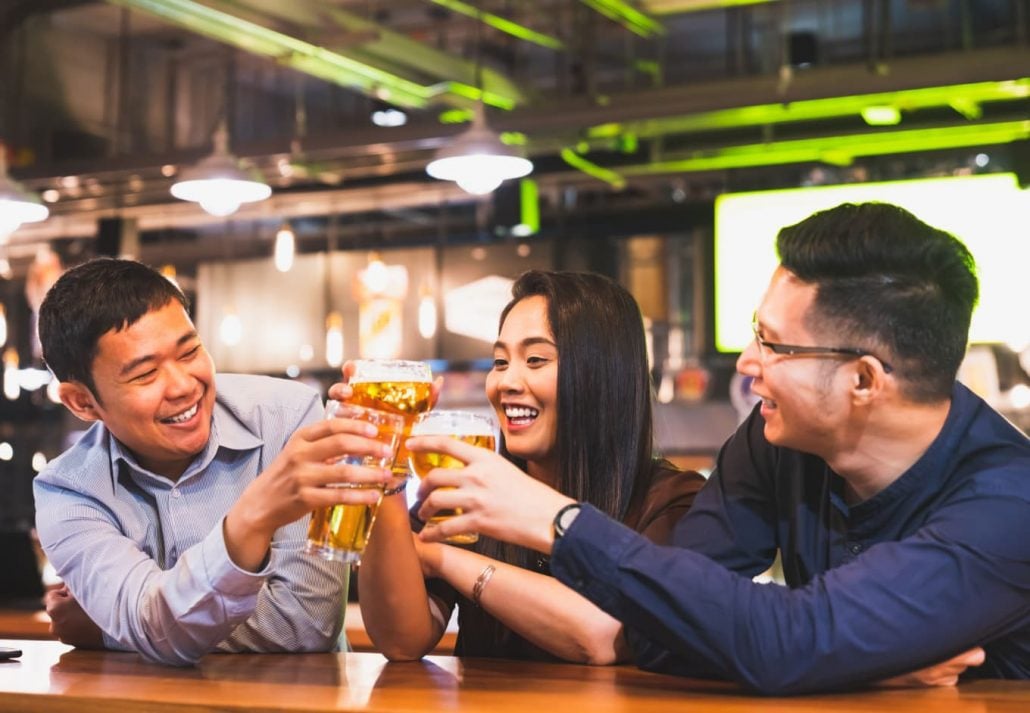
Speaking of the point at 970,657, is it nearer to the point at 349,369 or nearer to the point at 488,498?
the point at 488,498

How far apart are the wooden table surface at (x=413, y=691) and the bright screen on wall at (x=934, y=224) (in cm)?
449

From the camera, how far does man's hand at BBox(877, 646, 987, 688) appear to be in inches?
68.0

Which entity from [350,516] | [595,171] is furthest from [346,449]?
[595,171]

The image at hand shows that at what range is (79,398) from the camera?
2480 millimetres

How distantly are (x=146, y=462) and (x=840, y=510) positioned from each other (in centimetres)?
130

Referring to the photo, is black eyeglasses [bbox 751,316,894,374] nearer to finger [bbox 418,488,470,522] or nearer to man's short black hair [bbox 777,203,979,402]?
man's short black hair [bbox 777,203,979,402]

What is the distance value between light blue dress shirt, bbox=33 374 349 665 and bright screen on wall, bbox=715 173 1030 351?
407 centimetres

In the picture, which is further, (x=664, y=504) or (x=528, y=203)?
(x=528, y=203)

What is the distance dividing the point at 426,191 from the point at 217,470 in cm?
626

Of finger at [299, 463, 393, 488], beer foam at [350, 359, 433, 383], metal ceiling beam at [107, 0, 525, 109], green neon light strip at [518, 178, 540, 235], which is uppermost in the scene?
metal ceiling beam at [107, 0, 525, 109]

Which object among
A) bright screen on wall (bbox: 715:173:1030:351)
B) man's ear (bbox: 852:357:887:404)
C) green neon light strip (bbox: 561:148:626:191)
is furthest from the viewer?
green neon light strip (bbox: 561:148:626:191)

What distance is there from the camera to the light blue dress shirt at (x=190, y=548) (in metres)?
1.96

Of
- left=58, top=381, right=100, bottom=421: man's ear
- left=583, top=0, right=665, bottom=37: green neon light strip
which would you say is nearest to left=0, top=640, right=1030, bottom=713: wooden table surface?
left=58, top=381, right=100, bottom=421: man's ear

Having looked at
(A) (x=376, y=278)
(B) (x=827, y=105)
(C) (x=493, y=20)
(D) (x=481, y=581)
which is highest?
(C) (x=493, y=20)
